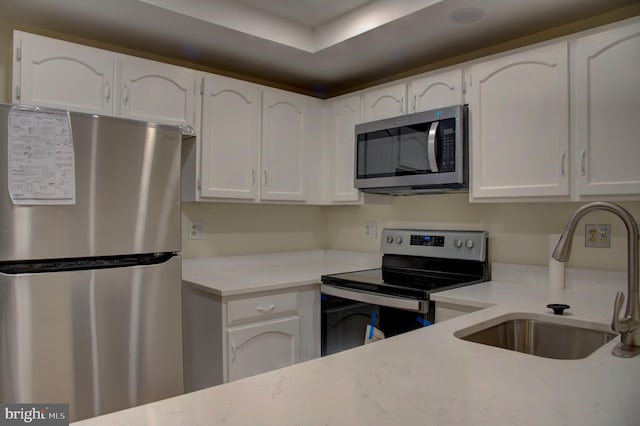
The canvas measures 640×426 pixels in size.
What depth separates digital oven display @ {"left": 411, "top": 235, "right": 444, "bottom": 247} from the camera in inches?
97.8

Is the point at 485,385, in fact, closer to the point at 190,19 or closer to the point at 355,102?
the point at 190,19

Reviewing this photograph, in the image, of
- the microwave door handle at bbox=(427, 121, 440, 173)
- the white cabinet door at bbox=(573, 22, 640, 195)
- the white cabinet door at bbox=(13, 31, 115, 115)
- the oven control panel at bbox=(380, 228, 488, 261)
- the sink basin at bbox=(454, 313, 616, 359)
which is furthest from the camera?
the oven control panel at bbox=(380, 228, 488, 261)

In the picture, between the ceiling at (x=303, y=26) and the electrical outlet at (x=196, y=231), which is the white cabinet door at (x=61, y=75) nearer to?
the ceiling at (x=303, y=26)

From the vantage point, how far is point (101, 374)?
66.6 inches

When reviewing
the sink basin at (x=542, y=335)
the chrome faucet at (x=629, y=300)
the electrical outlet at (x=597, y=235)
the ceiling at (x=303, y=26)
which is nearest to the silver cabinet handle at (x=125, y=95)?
the ceiling at (x=303, y=26)

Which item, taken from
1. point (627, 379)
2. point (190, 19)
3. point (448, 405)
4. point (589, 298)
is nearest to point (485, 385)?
point (448, 405)

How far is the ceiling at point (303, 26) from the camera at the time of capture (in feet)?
6.32

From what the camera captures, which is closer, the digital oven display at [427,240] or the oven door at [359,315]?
the oven door at [359,315]

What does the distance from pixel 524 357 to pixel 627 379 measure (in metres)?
0.20

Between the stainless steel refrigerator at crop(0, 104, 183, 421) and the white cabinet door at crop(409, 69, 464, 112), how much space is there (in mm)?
1289

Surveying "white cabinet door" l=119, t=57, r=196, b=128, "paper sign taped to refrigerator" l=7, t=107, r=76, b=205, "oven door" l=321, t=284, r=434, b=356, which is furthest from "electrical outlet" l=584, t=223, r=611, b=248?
"paper sign taped to refrigerator" l=7, t=107, r=76, b=205

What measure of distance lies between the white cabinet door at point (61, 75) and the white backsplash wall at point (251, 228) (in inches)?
32.0

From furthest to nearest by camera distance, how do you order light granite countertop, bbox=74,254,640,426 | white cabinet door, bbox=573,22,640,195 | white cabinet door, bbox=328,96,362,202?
white cabinet door, bbox=328,96,362,202 → white cabinet door, bbox=573,22,640,195 → light granite countertop, bbox=74,254,640,426

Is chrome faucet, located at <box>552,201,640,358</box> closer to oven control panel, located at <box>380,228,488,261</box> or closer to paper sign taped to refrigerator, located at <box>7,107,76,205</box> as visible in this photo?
oven control panel, located at <box>380,228,488,261</box>
